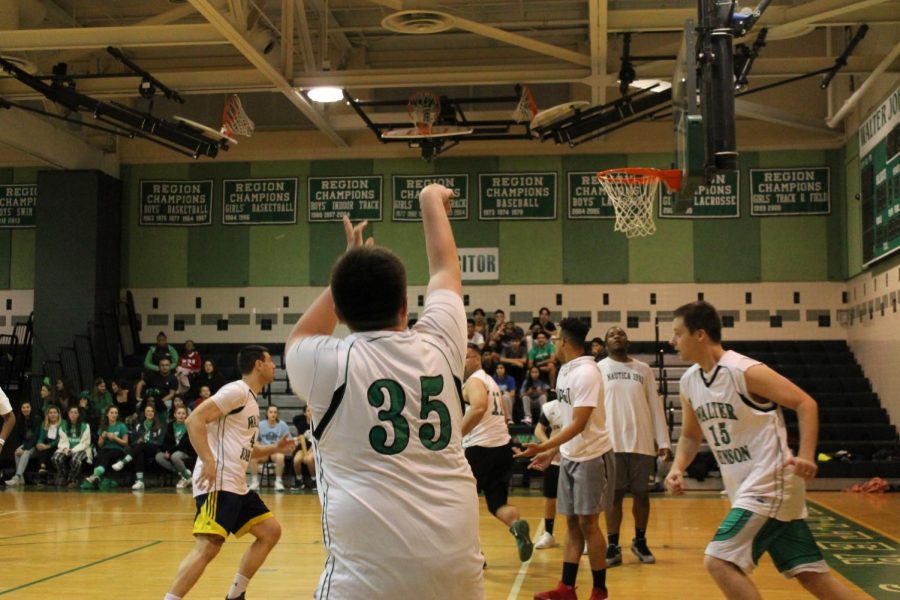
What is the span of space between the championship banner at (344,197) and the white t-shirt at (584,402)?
14075 millimetres

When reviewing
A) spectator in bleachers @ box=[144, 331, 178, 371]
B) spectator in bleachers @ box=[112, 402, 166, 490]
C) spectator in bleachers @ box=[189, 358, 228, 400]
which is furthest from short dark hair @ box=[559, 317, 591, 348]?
spectator in bleachers @ box=[144, 331, 178, 371]

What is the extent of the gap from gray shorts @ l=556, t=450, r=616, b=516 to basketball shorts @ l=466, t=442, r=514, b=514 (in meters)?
1.21

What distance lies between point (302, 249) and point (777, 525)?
56.5 ft

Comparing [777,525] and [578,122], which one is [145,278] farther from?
[777,525]

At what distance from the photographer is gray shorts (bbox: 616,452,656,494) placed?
863cm

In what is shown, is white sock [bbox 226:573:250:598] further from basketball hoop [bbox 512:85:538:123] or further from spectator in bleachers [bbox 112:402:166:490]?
basketball hoop [bbox 512:85:538:123]

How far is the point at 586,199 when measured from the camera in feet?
67.2

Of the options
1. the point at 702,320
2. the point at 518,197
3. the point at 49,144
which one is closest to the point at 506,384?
the point at 518,197

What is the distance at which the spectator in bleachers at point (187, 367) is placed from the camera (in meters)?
18.5

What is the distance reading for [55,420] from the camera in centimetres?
1705

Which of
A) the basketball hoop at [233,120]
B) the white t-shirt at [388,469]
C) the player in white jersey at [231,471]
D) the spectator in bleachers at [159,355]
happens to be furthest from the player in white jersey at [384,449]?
the spectator in bleachers at [159,355]

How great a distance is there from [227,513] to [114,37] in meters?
9.73

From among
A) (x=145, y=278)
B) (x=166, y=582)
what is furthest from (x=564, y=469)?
(x=145, y=278)

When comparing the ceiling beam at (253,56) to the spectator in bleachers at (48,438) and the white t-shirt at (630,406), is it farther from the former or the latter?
the white t-shirt at (630,406)
